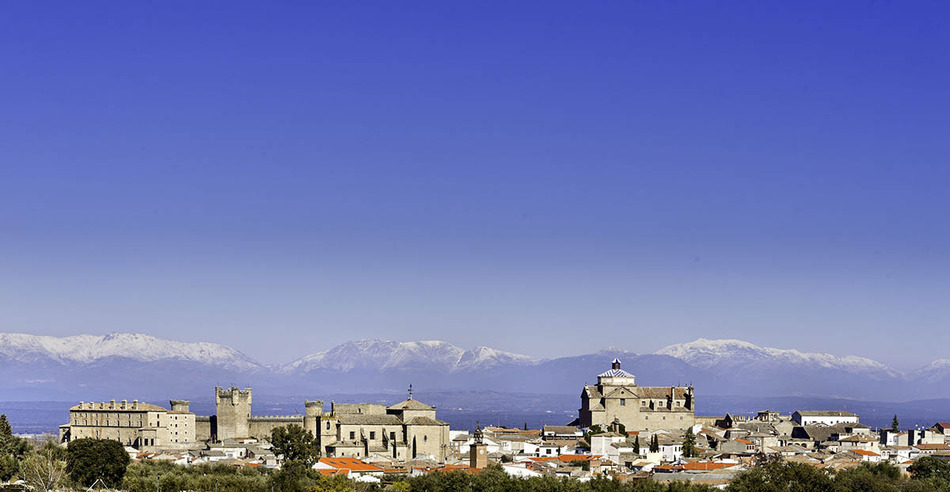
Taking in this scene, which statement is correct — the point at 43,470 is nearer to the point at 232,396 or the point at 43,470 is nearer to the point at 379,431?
the point at 379,431

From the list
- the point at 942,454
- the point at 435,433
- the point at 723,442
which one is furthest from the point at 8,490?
the point at 942,454

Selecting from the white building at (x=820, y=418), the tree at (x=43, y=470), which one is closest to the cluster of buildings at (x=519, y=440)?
the white building at (x=820, y=418)

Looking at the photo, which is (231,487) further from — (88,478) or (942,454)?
(942,454)

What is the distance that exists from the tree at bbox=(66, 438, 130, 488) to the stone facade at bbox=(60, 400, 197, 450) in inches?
576

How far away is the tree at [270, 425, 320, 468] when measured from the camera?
5362cm

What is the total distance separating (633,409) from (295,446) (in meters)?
25.8

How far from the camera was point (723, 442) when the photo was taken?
2569 inches

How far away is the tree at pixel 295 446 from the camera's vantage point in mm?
53625

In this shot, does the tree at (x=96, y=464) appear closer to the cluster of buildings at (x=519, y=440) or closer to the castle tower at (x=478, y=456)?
the cluster of buildings at (x=519, y=440)

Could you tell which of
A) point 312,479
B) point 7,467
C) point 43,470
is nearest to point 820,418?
point 312,479

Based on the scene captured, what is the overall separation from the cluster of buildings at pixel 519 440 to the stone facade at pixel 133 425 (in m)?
0.05

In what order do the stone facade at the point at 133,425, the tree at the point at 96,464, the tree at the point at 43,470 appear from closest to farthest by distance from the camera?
1. the tree at the point at 43,470
2. the tree at the point at 96,464
3. the stone facade at the point at 133,425

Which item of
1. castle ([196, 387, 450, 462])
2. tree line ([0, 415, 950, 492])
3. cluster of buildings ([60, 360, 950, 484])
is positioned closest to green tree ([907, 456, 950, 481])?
tree line ([0, 415, 950, 492])

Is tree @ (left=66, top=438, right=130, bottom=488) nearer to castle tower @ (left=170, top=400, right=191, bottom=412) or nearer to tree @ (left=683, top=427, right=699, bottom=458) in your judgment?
castle tower @ (left=170, top=400, right=191, bottom=412)
